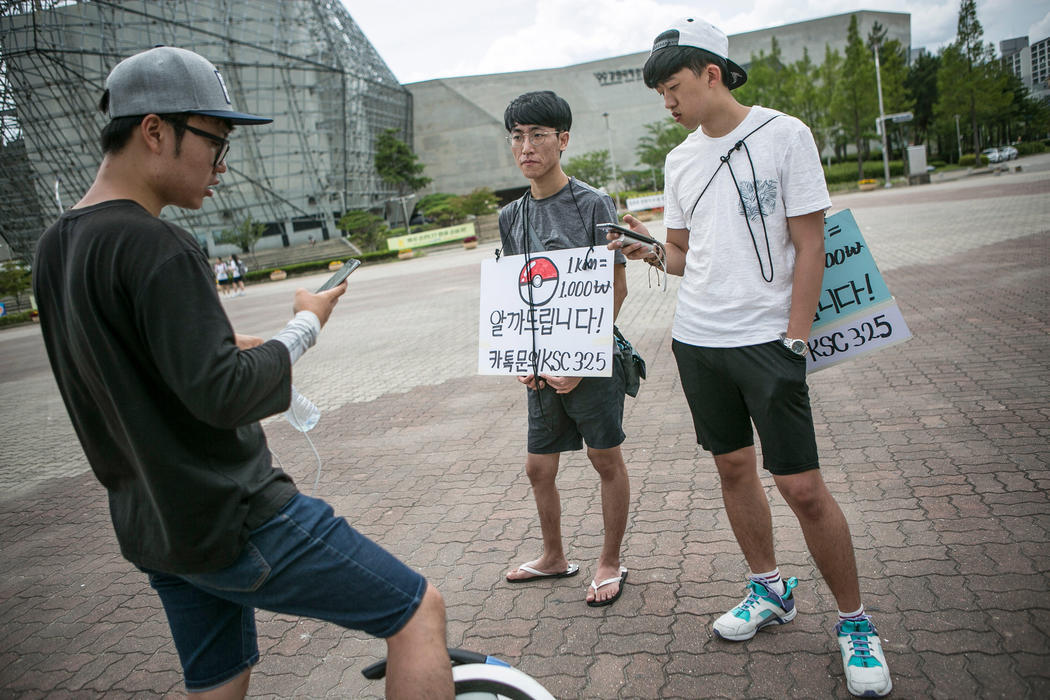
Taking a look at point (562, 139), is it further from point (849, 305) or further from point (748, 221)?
point (849, 305)

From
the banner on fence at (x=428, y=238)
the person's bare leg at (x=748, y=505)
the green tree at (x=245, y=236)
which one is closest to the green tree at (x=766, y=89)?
the banner on fence at (x=428, y=238)

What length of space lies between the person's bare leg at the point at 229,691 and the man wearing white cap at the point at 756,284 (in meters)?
1.72

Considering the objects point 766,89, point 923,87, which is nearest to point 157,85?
point 766,89

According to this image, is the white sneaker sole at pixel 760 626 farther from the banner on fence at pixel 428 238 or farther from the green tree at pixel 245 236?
the green tree at pixel 245 236

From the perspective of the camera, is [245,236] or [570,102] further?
[570,102]

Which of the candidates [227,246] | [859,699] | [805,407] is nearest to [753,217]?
[805,407]

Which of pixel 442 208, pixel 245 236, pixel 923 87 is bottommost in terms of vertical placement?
pixel 245 236

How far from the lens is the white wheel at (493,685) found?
1.73 m

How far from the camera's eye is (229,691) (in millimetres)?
1736

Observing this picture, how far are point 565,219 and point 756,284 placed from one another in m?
0.96

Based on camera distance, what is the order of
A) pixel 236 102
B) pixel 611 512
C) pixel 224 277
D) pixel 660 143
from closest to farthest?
pixel 611 512, pixel 224 277, pixel 236 102, pixel 660 143

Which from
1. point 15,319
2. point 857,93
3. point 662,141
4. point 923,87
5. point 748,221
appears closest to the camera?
point 748,221

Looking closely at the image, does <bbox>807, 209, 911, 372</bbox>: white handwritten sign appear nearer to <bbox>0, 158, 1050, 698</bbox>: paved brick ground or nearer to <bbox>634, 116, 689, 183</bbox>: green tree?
<bbox>0, 158, 1050, 698</bbox>: paved brick ground

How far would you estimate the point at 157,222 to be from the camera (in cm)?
141
